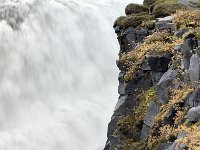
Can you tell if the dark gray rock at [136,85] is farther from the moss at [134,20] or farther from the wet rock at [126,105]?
the moss at [134,20]

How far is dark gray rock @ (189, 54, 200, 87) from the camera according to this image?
12.5 metres

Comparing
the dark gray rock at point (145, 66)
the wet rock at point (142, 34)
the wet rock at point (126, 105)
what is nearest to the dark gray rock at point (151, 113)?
the dark gray rock at point (145, 66)

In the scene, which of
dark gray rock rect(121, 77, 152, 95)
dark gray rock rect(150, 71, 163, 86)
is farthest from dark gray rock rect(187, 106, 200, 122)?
dark gray rock rect(121, 77, 152, 95)

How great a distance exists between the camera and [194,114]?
→ 11.7 metres

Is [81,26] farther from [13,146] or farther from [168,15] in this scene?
[168,15]

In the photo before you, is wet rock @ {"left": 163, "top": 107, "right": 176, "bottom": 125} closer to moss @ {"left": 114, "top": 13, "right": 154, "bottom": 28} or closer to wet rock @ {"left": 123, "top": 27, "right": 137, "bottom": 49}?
wet rock @ {"left": 123, "top": 27, "right": 137, "bottom": 49}

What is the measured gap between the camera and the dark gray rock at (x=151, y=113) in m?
15.3

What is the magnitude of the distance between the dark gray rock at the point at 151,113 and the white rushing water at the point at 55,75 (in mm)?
16491

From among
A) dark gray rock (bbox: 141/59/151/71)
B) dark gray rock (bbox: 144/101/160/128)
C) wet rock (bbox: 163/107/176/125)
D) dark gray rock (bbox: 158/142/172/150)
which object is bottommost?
dark gray rock (bbox: 158/142/172/150)

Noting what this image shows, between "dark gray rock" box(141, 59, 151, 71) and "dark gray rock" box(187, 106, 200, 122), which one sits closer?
"dark gray rock" box(187, 106, 200, 122)

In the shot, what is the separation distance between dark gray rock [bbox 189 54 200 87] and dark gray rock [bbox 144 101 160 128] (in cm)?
277

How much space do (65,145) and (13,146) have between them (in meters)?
4.13

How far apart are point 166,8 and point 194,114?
33.0 ft

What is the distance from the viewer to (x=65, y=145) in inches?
1261
